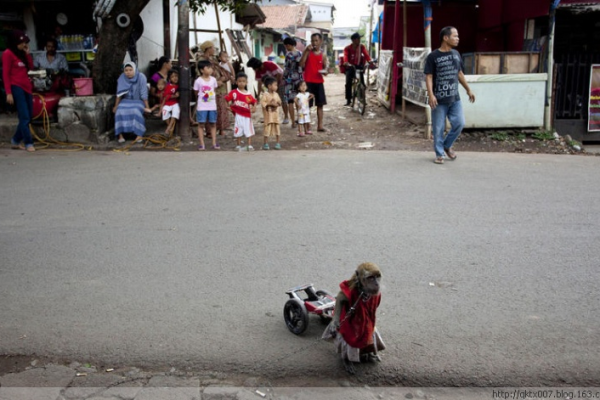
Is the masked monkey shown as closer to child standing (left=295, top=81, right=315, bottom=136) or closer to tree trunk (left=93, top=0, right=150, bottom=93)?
child standing (left=295, top=81, right=315, bottom=136)

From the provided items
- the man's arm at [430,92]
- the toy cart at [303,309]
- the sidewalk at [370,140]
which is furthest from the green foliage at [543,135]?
the toy cart at [303,309]

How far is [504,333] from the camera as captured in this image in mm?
3623

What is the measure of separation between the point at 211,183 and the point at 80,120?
4286mm

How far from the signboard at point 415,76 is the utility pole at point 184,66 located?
446 cm

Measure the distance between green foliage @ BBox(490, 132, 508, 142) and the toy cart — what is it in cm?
781

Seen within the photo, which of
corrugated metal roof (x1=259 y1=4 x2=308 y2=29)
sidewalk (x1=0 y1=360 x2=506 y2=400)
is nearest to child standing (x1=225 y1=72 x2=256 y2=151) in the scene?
sidewalk (x1=0 y1=360 x2=506 y2=400)

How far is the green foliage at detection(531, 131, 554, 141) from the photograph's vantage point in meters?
10.5

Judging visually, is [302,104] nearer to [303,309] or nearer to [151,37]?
[151,37]

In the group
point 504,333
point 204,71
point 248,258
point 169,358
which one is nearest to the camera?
point 169,358

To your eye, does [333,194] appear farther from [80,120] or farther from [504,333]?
[80,120]

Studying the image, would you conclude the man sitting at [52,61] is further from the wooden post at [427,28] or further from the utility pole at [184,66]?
the wooden post at [427,28]

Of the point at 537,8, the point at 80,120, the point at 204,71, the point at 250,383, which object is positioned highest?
the point at 537,8

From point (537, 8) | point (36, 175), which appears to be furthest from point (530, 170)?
point (36, 175)

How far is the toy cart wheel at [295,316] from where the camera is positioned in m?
3.57
